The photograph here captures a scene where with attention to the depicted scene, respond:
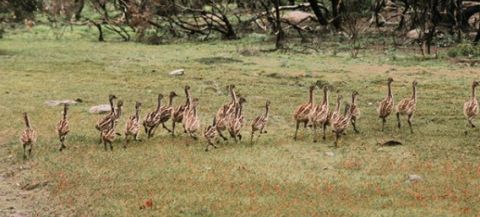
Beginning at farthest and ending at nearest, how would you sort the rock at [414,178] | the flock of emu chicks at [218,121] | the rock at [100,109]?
the rock at [100,109]
the flock of emu chicks at [218,121]
the rock at [414,178]

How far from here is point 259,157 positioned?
50.9 feet

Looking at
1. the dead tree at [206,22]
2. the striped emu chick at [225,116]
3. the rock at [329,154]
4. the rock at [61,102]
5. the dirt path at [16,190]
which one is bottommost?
the dirt path at [16,190]

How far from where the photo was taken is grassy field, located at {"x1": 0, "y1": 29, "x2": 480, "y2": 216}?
1256 cm

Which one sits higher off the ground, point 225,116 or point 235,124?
point 225,116

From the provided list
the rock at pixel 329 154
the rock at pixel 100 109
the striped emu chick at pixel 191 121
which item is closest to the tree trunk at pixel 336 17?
the rock at pixel 100 109

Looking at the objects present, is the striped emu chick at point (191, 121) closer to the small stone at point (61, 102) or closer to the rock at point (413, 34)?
the small stone at point (61, 102)

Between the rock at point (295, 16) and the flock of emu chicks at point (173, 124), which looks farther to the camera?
the rock at point (295, 16)

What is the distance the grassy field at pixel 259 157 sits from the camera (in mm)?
12562

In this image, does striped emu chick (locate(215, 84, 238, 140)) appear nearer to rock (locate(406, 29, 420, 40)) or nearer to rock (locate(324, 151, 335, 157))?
rock (locate(324, 151, 335, 157))

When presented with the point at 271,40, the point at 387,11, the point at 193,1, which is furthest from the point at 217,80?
the point at 387,11

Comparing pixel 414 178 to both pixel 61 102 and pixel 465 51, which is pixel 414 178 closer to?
pixel 61 102

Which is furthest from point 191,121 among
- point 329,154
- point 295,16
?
point 295,16

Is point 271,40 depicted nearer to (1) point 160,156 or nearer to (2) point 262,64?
(2) point 262,64

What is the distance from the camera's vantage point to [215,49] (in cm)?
3762
